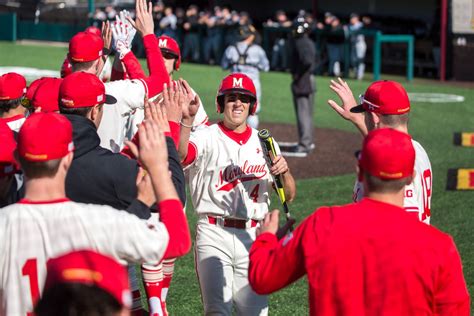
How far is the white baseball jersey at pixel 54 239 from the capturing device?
4.11 meters

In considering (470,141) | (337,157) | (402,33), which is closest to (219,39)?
(402,33)

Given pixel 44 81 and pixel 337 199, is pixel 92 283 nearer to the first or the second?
pixel 44 81

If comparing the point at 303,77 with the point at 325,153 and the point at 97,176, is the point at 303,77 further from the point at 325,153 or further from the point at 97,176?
the point at 97,176

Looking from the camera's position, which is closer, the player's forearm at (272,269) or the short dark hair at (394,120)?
the player's forearm at (272,269)

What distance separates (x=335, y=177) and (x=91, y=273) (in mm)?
11238

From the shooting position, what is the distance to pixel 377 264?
4141 mm

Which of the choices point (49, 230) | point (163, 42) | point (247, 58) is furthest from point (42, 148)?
point (247, 58)

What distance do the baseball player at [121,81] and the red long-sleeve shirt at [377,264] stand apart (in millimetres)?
2731

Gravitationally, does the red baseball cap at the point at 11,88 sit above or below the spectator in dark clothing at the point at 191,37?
below

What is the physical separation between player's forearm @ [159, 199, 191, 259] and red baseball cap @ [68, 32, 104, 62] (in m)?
3.24

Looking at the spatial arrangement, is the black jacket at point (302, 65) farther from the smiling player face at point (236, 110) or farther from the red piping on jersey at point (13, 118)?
the red piping on jersey at point (13, 118)

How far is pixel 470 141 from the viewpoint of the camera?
25.1 ft

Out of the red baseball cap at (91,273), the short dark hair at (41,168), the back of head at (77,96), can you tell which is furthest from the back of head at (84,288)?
the back of head at (77,96)

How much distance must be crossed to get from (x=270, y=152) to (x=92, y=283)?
3.77m
